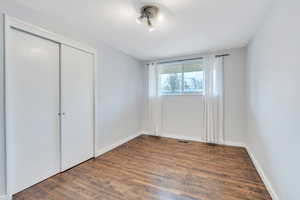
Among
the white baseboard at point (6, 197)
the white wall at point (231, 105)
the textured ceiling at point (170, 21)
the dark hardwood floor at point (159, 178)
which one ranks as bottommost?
the dark hardwood floor at point (159, 178)

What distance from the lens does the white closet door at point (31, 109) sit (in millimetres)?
1727

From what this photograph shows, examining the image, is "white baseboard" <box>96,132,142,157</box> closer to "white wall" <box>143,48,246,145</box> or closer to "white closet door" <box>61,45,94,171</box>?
"white closet door" <box>61,45,94,171</box>

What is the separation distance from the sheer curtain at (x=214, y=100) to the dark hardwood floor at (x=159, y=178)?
0.52m

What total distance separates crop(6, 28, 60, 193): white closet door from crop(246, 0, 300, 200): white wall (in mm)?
2819

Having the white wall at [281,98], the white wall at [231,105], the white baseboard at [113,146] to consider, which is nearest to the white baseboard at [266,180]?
the white wall at [281,98]

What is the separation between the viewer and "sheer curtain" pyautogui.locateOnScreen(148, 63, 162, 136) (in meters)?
4.23

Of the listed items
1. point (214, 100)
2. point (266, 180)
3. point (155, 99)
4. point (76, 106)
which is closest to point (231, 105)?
point (214, 100)

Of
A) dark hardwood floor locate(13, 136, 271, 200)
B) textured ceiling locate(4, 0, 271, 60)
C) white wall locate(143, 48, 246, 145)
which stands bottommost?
dark hardwood floor locate(13, 136, 271, 200)

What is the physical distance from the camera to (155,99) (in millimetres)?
4258

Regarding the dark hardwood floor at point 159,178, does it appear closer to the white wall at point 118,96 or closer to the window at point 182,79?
the white wall at point 118,96

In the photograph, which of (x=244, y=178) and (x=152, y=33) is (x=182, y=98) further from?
(x=244, y=178)

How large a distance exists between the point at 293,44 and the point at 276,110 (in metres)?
0.71

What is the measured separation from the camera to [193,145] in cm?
352

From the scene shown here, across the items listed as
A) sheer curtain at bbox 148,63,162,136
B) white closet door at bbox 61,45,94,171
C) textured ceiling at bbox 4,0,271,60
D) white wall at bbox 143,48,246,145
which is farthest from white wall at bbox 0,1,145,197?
white wall at bbox 143,48,246,145
